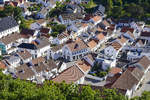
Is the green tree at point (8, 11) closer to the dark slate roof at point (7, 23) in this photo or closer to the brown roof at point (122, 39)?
the dark slate roof at point (7, 23)

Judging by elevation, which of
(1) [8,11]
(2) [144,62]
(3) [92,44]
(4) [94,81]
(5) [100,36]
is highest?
(1) [8,11]

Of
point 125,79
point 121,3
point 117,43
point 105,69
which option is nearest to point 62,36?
point 117,43

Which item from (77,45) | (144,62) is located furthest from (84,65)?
(144,62)

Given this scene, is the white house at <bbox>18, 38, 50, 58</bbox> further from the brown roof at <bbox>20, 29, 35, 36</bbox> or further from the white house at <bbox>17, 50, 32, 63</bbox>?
the brown roof at <bbox>20, 29, 35, 36</bbox>

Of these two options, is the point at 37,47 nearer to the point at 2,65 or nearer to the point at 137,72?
the point at 2,65

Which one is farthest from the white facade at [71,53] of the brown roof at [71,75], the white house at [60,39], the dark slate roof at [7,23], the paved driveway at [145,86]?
the dark slate roof at [7,23]
